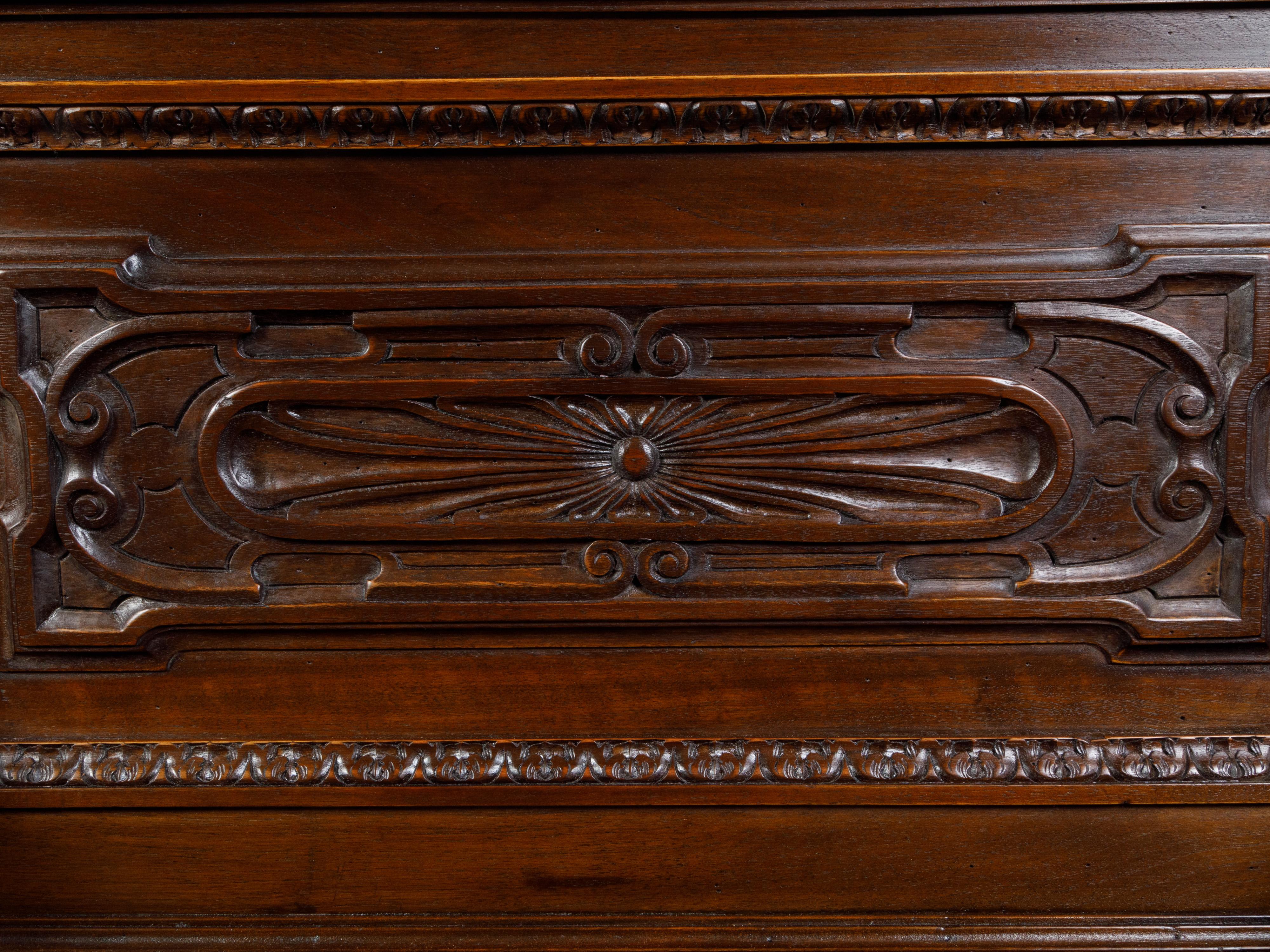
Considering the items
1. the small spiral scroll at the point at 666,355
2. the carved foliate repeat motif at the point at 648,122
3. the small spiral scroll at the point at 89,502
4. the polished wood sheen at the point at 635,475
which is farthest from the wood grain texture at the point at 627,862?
the carved foliate repeat motif at the point at 648,122

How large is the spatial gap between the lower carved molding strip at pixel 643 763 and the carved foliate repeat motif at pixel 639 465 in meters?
0.11

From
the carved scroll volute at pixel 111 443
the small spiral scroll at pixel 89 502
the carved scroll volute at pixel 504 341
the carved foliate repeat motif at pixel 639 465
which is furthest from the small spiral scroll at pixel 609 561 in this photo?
the small spiral scroll at pixel 89 502

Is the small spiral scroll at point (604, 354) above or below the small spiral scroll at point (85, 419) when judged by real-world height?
above

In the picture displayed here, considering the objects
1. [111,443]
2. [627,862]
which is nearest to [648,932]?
[627,862]

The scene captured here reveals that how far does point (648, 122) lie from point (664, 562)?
37 cm

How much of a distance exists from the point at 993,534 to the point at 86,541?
2.60 ft

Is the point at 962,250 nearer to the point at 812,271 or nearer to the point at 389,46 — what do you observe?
the point at 812,271

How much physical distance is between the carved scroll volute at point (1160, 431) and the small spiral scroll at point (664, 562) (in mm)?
296

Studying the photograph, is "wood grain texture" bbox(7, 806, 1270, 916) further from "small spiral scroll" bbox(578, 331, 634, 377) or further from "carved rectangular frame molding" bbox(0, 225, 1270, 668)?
"small spiral scroll" bbox(578, 331, 634, 377)

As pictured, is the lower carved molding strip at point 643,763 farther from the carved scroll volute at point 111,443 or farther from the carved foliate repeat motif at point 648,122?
the carved foliate repeat motif at point 648,122

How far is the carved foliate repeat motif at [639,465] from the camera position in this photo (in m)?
0.73

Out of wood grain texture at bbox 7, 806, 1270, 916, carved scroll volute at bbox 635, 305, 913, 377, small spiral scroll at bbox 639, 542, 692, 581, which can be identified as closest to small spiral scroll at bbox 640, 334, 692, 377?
carved scroll volute at bbox 635, 305, 913, 377

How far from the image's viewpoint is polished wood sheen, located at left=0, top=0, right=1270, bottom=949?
0.71m

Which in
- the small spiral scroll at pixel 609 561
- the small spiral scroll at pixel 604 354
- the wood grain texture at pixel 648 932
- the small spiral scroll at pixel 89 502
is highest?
the small spiral scroll at pixel 604 354
